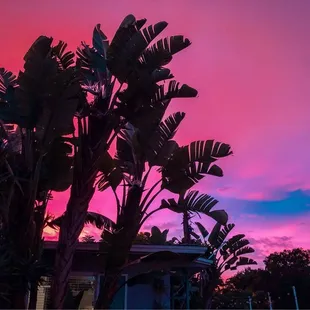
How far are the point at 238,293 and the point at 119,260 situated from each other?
81.5 feet

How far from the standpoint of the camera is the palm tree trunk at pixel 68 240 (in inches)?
218

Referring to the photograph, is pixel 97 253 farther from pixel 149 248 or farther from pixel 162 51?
pixel 162 51

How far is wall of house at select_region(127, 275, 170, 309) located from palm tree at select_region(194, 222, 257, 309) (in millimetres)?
5590

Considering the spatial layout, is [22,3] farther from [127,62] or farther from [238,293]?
[238,293]

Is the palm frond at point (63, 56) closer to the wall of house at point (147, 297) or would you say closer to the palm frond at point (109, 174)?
the palm frond at point (109, 174)

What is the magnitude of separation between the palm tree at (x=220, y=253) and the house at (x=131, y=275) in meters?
5.30

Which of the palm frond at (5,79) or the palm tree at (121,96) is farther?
the palm frond at (5,79)

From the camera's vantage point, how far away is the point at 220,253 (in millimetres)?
15594

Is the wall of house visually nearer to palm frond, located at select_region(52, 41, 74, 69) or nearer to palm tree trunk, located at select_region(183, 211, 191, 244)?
palm frond, located at select_region(52, 41, 74, 69)

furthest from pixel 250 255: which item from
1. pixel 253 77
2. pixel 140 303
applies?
pixel 253 77

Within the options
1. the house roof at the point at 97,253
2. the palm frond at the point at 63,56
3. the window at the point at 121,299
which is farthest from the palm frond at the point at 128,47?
the window at the point at 121,299

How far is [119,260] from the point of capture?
6.13 m

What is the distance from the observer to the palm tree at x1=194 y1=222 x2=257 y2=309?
14453 mm

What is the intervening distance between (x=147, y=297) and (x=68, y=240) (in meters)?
4.00
